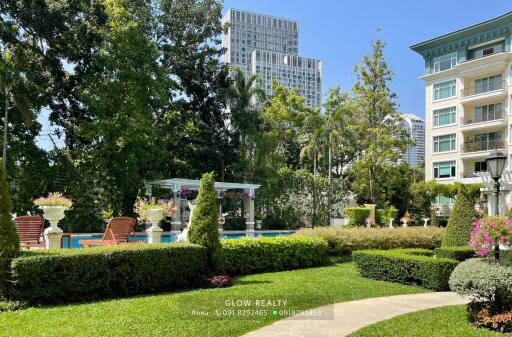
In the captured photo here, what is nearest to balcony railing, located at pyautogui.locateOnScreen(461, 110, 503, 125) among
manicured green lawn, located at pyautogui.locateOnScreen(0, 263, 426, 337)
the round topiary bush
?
manicured green lawn, located at pyautogui.locateOnScreen(0, 263, 426, 337)

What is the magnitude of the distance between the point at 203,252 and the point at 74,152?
18.3 m

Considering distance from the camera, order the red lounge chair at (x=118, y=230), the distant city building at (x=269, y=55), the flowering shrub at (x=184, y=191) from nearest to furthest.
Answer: the red lounge chair at (x=118, y=230), the flowering shrub at (x=184, y=191), the distant city building at (x=269, y=55)

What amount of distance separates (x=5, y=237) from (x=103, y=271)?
1.78 m

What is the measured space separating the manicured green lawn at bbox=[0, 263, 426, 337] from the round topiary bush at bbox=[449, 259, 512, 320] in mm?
2434

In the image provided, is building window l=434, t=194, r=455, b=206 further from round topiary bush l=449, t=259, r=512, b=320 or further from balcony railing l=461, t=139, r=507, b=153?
round topiary bush l=449, t=259, r=512, b=320

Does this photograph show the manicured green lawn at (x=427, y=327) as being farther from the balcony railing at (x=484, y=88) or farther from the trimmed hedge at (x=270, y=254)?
the balcony railing at (x=484, y=88)

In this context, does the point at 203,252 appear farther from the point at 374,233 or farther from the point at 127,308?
the point at 374,233

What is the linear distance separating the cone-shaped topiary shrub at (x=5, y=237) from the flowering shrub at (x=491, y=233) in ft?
25.4

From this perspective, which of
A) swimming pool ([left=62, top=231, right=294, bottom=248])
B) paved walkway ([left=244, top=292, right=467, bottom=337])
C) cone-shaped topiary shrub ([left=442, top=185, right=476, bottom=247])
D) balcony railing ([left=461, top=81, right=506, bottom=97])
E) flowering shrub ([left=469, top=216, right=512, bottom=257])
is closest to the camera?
paved walkway ([left=244, top=292, right=467, bottom=337])

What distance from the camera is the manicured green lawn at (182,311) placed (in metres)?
6.30

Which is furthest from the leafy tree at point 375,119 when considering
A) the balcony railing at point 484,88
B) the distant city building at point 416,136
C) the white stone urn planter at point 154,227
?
the distant city building at point 416,136

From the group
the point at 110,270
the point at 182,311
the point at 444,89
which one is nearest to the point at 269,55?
the point at 444,89

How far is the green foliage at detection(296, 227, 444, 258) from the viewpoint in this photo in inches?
605

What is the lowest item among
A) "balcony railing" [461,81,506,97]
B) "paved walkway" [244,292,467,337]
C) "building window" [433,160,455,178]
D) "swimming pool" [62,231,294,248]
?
"swimming pool" [62,231,294,248]
